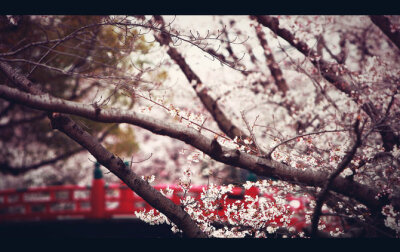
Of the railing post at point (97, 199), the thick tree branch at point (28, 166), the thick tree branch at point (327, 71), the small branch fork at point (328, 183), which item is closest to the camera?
the small branch fork at point (328, 183)

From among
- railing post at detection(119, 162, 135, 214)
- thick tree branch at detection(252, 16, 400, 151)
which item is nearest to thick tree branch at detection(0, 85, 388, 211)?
thick tree branch at detection(252, 16, 400, 151)

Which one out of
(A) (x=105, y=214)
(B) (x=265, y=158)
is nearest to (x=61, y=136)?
(A) (x=105, y=214)

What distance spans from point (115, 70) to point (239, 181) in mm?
2014

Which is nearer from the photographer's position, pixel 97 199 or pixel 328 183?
pixel 328 183

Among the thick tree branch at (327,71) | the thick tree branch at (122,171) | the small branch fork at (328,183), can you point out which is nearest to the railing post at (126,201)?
the thick tree branch at (122,171)

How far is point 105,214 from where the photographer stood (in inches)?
275

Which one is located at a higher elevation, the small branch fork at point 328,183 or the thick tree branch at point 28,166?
the thick tree branch at point 28,166

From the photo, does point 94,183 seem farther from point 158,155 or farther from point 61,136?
point 158,155

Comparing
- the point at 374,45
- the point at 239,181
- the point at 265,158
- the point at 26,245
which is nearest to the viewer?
the point at 26,245

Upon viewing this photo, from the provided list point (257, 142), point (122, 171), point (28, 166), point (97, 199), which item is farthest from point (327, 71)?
point (28, 166)

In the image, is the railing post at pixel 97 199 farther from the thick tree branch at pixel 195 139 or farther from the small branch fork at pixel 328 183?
the small branch fork at pixel 328 183

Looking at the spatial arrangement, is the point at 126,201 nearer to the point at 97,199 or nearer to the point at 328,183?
the point at 97,199

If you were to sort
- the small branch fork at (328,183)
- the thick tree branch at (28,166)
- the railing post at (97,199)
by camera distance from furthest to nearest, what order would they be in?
the thick tree branch at (28,166)
the railing post at (97,199)
the small branch fork at (328,183)

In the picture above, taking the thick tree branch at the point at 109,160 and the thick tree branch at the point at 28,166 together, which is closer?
the thick tree branch at the point at 109,160
